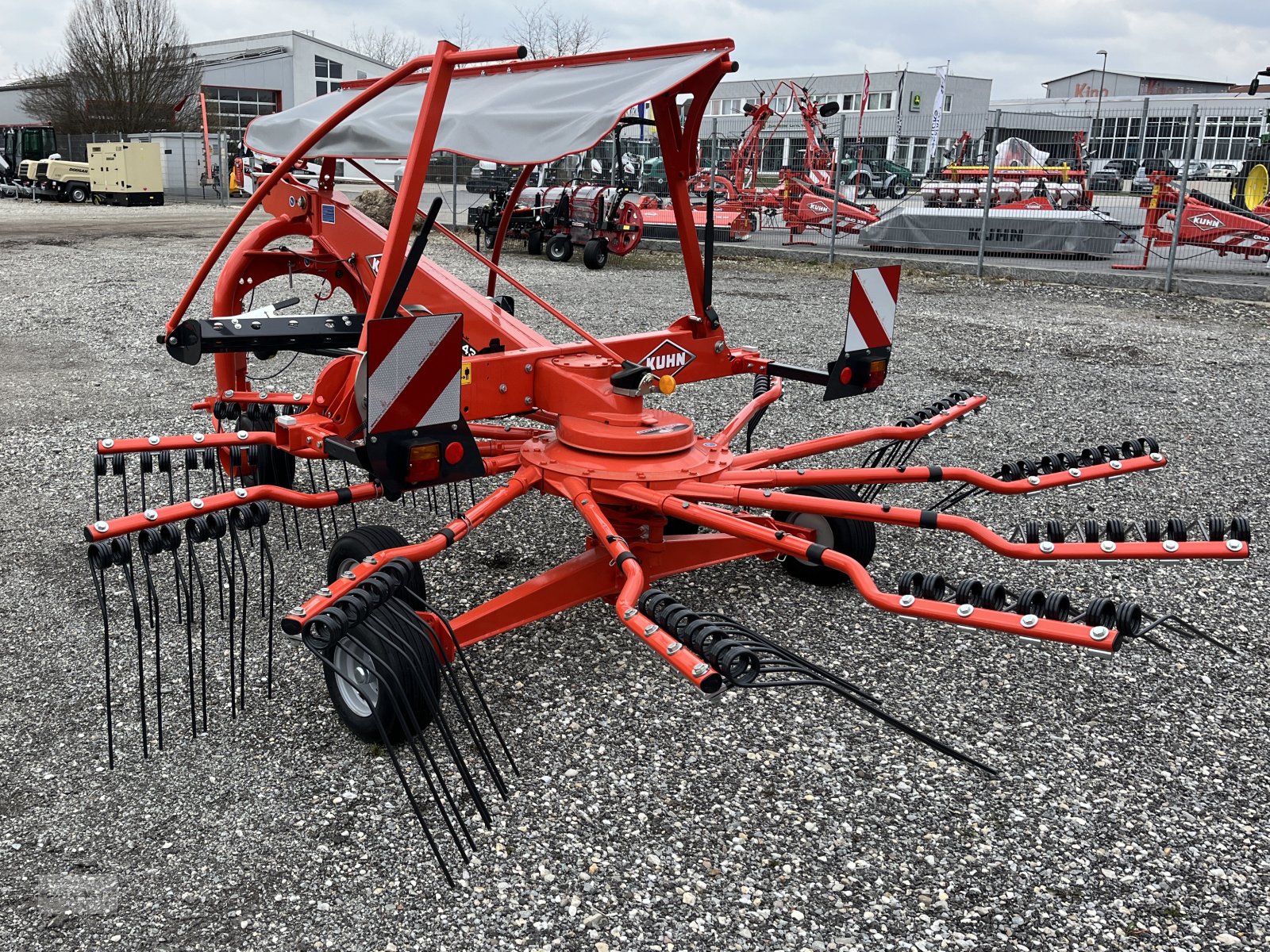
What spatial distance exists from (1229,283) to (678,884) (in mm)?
11897

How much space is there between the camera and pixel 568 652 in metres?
3.75

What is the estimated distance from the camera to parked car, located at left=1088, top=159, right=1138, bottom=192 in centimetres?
2050

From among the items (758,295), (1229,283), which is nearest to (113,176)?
(758,295)

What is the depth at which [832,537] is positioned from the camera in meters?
4.18

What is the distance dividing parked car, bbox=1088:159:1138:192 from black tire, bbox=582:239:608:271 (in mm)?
10248

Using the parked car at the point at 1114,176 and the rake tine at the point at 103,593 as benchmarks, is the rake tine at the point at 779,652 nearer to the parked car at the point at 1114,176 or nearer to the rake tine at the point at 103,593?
the rake tine at the point at 103,593

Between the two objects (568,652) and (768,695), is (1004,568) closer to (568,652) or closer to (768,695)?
(768,695)

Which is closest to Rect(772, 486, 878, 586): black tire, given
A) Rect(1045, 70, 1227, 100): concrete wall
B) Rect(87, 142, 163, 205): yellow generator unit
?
Rect(87, 142, 163, 205): yellow generator unit

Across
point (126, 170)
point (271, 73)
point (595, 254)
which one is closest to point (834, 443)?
point (595, 254)

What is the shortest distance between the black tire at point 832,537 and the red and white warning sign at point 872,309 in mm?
613

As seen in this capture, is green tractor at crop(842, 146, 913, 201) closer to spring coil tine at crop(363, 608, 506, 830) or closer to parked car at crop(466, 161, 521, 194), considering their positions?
parked car at crop(466, 161, 521, 194)

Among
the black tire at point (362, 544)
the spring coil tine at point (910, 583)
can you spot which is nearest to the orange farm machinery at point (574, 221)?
the black tire at point (362, 544)

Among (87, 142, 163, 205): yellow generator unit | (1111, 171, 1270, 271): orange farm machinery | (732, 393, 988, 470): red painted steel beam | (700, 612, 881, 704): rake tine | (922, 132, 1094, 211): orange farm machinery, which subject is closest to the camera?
(700, 612, 881, 704): rake tine

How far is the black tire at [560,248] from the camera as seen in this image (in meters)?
15.6
